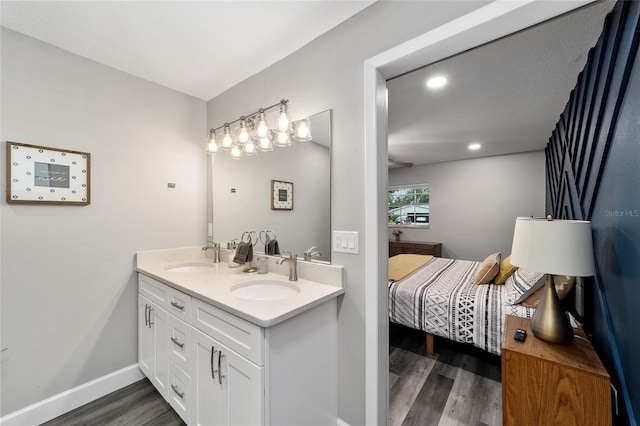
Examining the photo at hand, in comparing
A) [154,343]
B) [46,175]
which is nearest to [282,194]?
[154,343]

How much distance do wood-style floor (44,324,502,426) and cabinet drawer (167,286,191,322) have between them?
2.30 ft

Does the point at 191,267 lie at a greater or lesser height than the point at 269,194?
lesser

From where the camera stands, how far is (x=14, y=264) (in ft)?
5.01

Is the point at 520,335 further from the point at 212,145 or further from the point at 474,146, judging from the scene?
the point at 474,146

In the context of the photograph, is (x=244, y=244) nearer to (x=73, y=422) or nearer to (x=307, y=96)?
(x=307, y=96)

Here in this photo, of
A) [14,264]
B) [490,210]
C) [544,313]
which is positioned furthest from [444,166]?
[14,264]

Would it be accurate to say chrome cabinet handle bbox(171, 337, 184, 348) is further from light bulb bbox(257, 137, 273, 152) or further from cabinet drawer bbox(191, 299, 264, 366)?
light bulb bbox(257, 137, 273, 152)

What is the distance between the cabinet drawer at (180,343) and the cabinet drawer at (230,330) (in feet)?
0.40

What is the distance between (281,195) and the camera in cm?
188

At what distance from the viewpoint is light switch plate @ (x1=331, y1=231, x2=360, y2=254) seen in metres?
1.39

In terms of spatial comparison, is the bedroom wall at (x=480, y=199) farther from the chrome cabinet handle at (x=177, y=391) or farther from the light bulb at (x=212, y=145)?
the chrome cabinet handle at (x=177, y=391)

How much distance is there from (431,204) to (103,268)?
5131 mm

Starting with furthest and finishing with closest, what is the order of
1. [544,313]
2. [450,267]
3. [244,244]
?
[450,267] < [244,244] < [544,313]

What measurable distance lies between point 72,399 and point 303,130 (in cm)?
235
